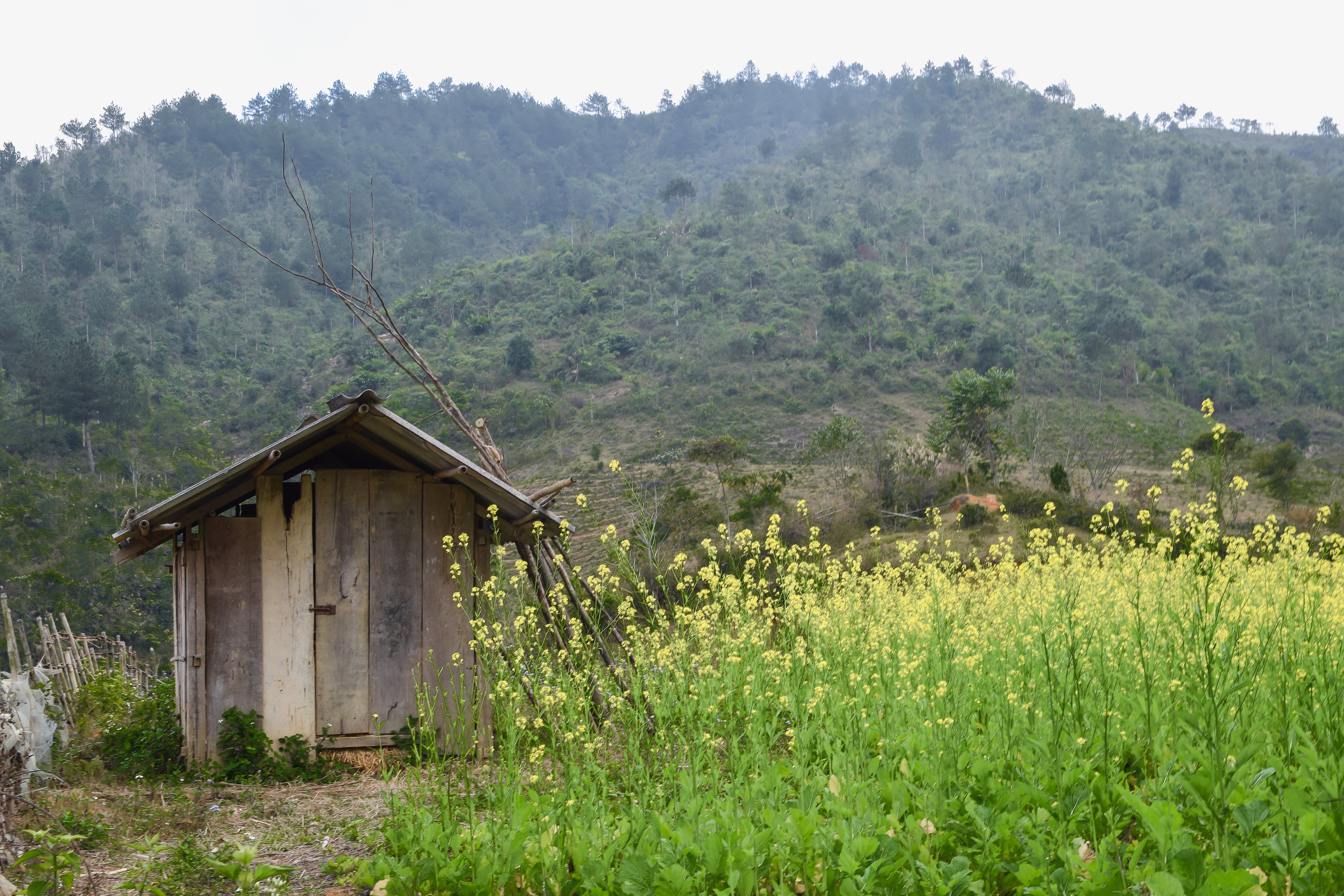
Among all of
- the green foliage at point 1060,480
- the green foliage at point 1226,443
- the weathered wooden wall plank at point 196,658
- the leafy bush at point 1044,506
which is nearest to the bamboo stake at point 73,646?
the weathered wooden wall plank at point 196,658

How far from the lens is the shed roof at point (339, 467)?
564 centimetres

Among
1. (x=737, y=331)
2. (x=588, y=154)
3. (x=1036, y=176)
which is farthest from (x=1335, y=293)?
(x=588, y=154)

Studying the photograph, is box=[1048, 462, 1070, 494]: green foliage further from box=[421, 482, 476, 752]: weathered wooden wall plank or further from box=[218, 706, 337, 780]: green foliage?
box=[218, 706, 337, 780]: green foliage

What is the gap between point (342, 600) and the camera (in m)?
5.95

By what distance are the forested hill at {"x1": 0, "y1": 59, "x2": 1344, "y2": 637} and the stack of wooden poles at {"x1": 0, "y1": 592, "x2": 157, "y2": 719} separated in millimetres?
11464

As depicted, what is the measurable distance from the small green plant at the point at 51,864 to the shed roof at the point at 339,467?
221 cm

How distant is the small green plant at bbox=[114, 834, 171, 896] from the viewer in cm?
324

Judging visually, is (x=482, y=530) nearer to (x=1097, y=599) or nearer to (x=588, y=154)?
(x=1097, y=599)

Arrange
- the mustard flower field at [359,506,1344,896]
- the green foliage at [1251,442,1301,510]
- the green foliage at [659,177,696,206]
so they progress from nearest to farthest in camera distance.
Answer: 1. the mustard flower field at [359,506,1344,896]
2. the green foliage at [1251,442,1301,510]
3. the green foliage at [659,177,696,206]

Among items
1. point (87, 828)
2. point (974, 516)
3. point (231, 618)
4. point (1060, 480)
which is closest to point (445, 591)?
point (231, 618)

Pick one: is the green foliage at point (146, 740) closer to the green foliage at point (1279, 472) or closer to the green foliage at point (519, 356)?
the green foliage at point (1279, 472)

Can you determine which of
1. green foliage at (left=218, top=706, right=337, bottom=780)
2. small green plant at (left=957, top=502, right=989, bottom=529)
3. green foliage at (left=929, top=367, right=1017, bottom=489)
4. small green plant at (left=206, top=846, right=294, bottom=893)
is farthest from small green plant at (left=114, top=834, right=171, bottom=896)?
green foliage at (left=929, top=367, right=1017, bottom=489)

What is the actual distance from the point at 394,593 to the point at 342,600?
0.34 m

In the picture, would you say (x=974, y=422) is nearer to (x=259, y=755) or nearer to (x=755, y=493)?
(x=755, y=493)
